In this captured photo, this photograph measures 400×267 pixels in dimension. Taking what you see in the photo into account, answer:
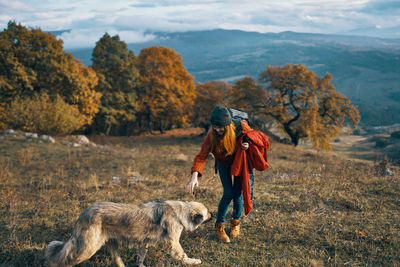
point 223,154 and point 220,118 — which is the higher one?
point 220,118

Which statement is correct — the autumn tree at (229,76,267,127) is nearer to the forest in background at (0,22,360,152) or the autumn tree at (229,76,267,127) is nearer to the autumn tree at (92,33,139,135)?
the forest in background at (0,22,360,152)

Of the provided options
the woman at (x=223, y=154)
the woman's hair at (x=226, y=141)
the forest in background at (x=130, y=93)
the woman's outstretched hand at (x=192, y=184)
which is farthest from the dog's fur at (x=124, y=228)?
the forest in background at (x=130, y=93)

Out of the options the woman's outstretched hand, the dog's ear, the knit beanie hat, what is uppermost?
the knit beanie hat

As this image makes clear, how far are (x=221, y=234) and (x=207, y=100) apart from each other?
81.9 feet

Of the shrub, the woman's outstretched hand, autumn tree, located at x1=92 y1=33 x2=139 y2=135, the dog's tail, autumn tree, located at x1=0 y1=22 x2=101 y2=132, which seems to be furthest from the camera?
autumn tree, located at x1=92 y1=33 x2=139 y2=135

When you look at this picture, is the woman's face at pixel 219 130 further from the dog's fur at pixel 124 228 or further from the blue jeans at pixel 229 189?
the dog's fur at pixel 124 228

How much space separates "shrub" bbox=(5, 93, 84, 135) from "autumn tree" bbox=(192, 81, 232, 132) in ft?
42.9

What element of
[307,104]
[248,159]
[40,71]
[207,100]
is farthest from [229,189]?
[40,71]

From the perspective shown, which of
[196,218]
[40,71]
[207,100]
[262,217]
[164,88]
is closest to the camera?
[196,218]

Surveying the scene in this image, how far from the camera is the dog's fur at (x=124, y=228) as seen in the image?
3664mm

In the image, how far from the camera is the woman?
13.3 ft

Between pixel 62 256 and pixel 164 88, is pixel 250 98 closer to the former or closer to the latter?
pixel 164 88

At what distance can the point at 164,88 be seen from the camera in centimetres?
3253

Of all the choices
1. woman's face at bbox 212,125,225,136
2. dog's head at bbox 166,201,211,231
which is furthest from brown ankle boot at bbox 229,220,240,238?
woman's face at bbox 212,125,225,136
